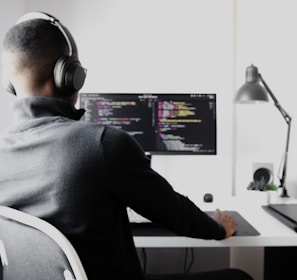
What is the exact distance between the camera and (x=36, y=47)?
738 mm

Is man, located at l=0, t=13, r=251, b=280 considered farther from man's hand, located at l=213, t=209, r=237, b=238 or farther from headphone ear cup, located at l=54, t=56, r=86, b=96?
man's hand, located at l=213, t=209, r=237, b=238

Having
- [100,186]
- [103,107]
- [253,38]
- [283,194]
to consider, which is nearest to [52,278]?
[100,186]

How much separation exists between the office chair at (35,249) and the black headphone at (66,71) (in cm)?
32

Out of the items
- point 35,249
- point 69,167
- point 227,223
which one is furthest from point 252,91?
point 35,249

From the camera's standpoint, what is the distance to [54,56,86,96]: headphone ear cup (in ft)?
2.46

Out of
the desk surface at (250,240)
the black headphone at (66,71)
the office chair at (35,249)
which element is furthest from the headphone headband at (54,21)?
the desk surface at (250,240)

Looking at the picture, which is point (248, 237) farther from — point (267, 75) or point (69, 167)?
point (267, 75)

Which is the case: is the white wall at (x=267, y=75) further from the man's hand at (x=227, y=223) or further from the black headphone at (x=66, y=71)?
the black headphone at (x=66, y=71)

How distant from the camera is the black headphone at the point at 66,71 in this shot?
2.47ft

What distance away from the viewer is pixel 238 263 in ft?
6.16

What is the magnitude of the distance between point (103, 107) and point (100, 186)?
3.21 ft

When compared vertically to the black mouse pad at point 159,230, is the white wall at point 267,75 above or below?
above

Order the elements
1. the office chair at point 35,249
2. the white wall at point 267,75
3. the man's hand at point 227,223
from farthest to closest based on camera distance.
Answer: the white wall at point 267,75 < the man's hand at point 227,223 < the office chair at point 35,249

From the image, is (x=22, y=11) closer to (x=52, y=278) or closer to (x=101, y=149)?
(x=101, y=149)
